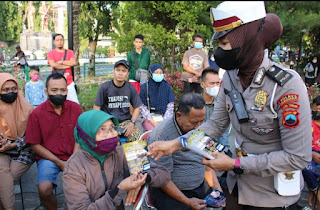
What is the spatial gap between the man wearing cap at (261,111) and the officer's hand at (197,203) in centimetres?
78

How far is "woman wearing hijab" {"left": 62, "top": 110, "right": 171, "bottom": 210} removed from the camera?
207 centimetres

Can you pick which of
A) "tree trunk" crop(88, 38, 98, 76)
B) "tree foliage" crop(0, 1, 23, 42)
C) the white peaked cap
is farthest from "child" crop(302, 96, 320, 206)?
"tree foliage" crop(0, 1, 23, 42)

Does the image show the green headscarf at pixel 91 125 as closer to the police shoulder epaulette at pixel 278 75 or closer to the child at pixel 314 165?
the police shoulder epaulette at pixel 278 75

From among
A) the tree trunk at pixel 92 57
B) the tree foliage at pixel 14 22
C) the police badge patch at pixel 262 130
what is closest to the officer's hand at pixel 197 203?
the police badge patch at pixel 262 130

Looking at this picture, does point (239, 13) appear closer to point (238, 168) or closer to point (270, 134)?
point (270, 134)

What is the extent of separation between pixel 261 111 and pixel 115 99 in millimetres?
2855

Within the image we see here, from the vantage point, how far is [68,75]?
18.3ft

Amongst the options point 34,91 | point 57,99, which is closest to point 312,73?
point 34,91

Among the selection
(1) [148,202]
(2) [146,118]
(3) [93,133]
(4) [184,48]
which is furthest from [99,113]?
(4) [184,48]

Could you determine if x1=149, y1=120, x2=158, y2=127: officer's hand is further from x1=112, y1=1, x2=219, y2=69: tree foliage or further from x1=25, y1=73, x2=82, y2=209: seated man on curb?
x1=112, y1=1, x2=219, y2=69: tree foliage

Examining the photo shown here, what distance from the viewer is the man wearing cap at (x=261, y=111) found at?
1.51 m

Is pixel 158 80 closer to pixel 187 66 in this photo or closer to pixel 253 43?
pixel 187 66

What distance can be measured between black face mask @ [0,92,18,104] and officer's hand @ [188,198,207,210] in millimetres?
2234

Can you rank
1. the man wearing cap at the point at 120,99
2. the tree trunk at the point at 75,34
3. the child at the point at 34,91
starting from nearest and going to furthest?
the man wearing cap at the point at 120,99
the child at the point at 34,91
the tree trunk at the point at 75,34
